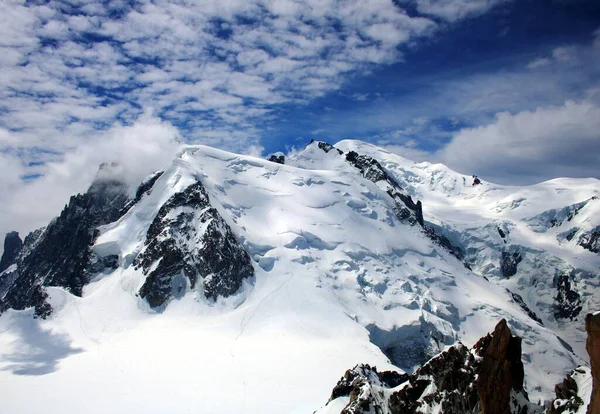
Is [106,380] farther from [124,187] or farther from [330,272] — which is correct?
[124,187]

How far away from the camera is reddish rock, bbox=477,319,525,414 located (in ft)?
120

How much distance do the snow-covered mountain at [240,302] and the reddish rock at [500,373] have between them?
1805 inches

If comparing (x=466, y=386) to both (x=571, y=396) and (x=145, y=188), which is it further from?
(x=145, y=188)

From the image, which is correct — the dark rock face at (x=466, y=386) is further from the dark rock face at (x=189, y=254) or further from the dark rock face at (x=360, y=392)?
the dark rock face at (x=189, y=254)

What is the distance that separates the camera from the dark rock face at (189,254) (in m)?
133

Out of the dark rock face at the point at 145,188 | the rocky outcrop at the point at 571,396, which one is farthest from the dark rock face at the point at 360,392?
the dark rock face at the point at 145,188

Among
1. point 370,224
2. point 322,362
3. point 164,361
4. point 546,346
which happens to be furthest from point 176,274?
point 546,346

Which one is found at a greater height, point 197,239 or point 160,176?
point 160,176

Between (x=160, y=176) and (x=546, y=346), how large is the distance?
13389 centimetres

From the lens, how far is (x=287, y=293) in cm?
13288

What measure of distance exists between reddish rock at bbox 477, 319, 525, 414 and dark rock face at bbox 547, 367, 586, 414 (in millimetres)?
5268

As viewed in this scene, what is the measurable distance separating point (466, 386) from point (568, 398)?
10890mm

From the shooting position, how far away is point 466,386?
40000mm

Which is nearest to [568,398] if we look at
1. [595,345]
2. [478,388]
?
[478,388]
